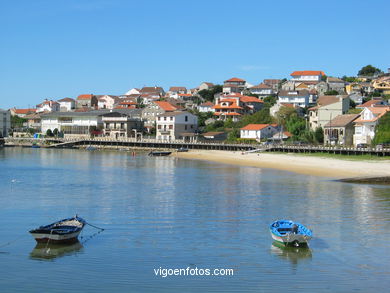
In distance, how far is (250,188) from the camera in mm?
43969

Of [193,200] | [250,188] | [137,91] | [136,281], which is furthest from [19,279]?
[137,91]

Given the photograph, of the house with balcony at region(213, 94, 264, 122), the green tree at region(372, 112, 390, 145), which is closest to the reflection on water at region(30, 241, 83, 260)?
the green tree at region(372, 112, 390, 145)

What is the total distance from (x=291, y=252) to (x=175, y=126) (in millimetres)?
83723

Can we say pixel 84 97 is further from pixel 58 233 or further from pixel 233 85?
pixel 58 233

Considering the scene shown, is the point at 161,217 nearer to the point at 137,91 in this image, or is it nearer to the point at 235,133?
the point at 235,133

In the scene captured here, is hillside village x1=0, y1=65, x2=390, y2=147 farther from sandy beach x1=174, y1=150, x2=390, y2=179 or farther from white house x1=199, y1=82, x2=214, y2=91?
sandy beach x1=174, y1=150, x2=390, y2=179

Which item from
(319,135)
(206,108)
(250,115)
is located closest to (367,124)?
(319,135)

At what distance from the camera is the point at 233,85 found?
151 meters

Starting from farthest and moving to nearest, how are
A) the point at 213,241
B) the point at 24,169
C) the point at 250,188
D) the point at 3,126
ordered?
the point at 3,126 < the point at 24,169 < the point at 250,188 < the point at 213,241

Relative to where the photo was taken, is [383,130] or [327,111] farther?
[327,111]

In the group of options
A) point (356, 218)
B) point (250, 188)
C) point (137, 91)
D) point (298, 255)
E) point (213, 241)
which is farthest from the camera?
point (137, 91)

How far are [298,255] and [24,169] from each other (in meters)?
45.6

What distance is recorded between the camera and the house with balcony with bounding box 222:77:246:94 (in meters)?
148

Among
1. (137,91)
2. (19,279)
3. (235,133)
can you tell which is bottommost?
(19,279)
